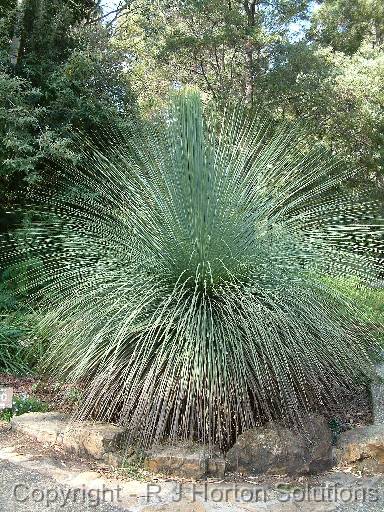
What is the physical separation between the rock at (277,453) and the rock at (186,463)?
85 mm

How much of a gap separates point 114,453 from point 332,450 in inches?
43.9

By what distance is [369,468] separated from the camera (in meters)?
2.62

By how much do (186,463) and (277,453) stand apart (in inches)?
17.5

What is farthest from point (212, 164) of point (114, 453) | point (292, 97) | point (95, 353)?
point (292, 97)

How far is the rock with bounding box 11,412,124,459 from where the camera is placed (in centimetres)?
260

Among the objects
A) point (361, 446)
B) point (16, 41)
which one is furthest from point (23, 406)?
point (16, 41)

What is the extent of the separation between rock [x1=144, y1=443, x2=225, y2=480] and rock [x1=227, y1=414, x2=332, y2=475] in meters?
0.09

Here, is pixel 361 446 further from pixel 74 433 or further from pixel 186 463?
pixel 74 433

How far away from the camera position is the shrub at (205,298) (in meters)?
2.60

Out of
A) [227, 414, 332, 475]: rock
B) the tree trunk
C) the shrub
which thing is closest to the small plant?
the shrub

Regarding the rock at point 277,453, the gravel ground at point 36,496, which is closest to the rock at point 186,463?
the rock at point 277,453

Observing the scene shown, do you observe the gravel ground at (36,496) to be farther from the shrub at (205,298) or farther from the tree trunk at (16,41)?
the tree trunk at (16,41)

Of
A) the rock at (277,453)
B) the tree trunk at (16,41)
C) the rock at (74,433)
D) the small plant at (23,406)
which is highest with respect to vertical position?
the tree trunk at (16,41)

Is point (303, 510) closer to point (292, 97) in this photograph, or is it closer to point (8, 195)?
point (8, 195)
